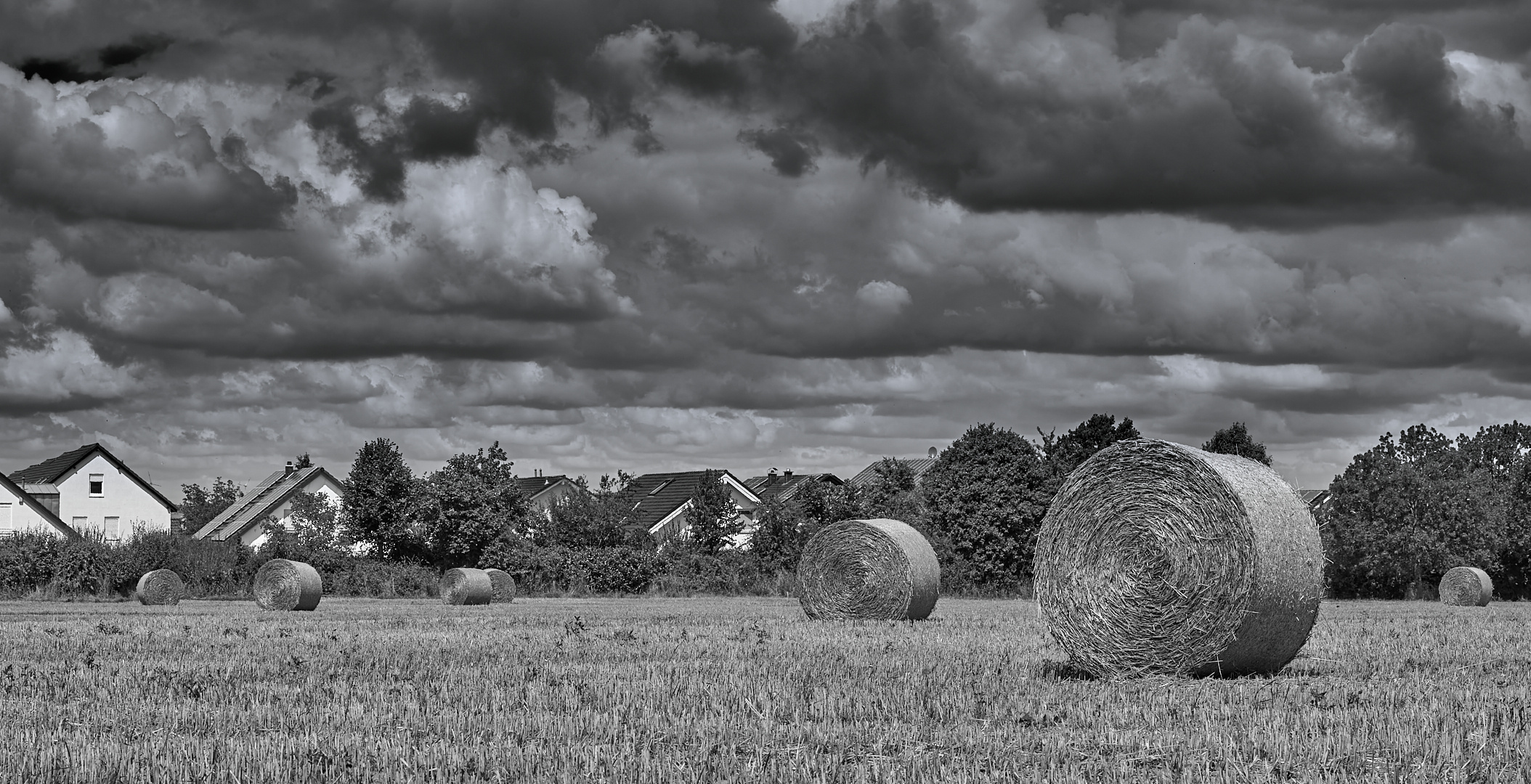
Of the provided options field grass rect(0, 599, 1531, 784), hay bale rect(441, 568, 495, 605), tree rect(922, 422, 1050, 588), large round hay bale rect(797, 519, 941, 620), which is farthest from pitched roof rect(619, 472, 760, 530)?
field grass rect(0, 599, 1531, 784)

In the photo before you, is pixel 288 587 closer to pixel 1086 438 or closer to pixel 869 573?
pixel 869 573

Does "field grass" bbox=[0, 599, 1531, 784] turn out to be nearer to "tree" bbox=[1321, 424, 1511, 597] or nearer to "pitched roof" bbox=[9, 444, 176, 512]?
"tree" bbox=[1321, 424, 1511, 597]

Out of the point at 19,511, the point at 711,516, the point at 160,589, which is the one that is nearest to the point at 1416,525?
the point at 711,516

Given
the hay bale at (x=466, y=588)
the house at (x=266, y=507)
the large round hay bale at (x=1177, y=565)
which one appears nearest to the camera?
the large round hay bale at (x=1177, y=565)

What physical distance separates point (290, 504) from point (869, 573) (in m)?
61.5

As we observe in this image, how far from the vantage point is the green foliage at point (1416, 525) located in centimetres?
5656

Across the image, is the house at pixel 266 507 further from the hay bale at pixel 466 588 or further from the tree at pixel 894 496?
the hay bale at pixel 466 588

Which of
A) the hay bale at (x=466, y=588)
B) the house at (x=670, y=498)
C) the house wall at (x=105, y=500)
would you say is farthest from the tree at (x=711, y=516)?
the house wall at (x=105, y=500)

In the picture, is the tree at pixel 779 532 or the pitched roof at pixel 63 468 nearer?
the tree at pixel 779 532

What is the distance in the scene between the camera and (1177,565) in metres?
15.0

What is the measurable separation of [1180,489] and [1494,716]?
4.77 meters

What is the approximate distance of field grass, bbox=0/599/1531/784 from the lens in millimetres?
8594

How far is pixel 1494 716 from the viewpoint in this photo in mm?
10695

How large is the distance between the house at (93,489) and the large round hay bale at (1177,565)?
77067 mm
